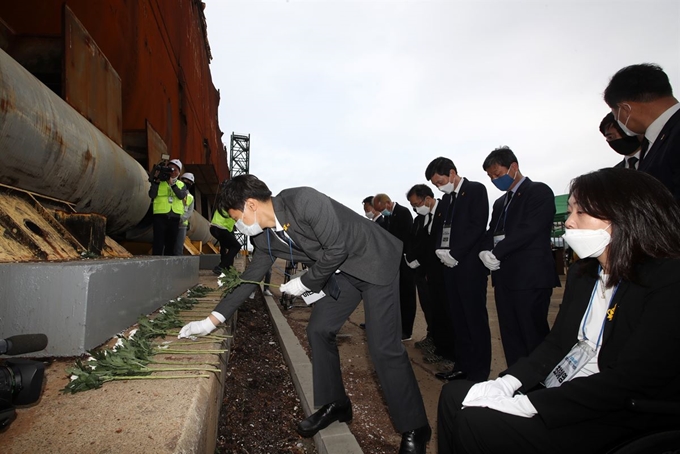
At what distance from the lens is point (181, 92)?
382 inches

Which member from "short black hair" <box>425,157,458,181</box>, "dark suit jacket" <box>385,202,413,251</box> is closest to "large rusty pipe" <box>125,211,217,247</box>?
"dark suit jacket" <box>385,202,413,251</box>

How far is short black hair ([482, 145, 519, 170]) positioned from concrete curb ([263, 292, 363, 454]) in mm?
2433

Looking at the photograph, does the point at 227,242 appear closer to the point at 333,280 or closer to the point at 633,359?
the point at 333,280

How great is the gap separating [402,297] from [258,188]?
10.8 ft

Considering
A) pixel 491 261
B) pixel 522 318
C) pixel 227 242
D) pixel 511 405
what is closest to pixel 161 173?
pixel 227 242

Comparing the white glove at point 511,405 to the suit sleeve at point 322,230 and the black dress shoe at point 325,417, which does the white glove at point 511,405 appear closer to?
the suit sleeve at point 322,230

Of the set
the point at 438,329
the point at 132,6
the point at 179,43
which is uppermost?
the point at 179,43

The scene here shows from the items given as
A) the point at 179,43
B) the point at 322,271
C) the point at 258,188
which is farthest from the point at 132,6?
the point at 322,271

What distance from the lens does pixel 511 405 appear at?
1.32 meters

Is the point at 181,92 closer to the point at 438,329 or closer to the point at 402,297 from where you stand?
the point at 402,297

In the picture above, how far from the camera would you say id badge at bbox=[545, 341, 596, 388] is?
1.45 metres

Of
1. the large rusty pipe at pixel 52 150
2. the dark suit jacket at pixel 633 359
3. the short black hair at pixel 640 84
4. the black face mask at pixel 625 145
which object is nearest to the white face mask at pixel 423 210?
the black face mask at pixel 625 145

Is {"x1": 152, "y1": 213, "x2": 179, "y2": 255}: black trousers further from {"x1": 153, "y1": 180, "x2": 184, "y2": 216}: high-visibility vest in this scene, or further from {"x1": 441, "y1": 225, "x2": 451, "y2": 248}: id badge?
{"x1": 441, "y1": 225, "x2": 451, "y2": 248}: id badge

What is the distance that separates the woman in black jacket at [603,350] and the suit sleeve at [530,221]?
1272 mm
